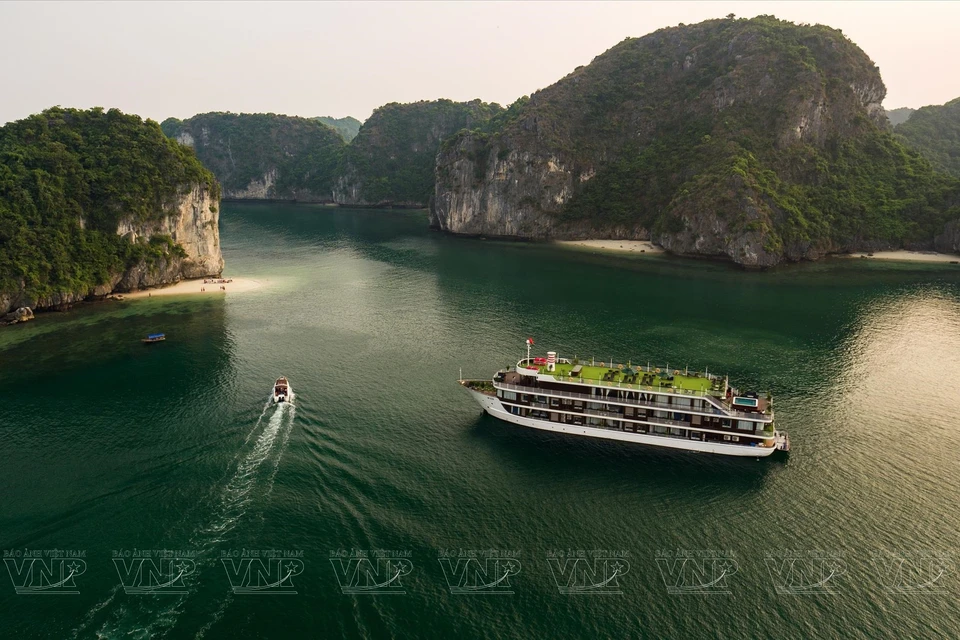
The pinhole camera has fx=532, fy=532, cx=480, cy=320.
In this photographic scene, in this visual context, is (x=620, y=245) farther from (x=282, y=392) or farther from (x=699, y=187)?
(x=282, y=392)

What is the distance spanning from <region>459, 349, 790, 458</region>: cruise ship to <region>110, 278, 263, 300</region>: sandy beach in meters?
82.8

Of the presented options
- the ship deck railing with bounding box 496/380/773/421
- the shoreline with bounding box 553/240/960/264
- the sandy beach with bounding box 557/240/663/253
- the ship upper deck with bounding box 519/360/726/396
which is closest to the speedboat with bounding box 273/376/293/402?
the ship deck railing with bounding box 496/380/773/421

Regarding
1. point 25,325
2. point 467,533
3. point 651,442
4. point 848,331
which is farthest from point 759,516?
point 25,325

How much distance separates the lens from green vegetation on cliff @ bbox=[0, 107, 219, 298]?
98.6m

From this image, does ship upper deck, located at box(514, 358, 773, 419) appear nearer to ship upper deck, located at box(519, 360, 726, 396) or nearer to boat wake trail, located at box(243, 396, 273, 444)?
ship upper deck, located at box(519, 360, 726, 396)

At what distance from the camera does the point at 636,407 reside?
55938mm

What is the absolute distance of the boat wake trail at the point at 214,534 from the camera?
3309 centimetres

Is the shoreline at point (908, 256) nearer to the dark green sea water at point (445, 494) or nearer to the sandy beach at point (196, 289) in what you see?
the dark green sea water at point (445, 494)

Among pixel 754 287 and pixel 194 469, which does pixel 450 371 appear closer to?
pixel 194 469

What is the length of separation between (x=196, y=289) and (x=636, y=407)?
345 ft

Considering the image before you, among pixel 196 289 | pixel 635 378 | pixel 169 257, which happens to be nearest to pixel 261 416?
pixel 635 378

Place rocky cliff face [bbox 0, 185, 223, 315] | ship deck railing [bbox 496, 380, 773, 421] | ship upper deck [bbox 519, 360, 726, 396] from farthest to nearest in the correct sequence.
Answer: rocky cliff face [bbox 0, 185, 223, 315]
ship upper deck [bbox 519, 360, 726, 396]
ship deck railing [bbox 496, 380, 773, 421]

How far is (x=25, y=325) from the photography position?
9294cm

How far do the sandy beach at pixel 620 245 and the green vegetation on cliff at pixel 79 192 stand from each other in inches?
4708
